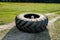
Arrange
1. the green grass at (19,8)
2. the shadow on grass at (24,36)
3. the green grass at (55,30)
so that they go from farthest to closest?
the green grass at (19,8)
the green grass at (55,30)
the shadow on grass at (24,36)

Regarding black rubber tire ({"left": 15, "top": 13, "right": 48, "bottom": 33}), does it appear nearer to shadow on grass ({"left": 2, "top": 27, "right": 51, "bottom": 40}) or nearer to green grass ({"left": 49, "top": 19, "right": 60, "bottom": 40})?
shadow on grass ({"left": 2, "top": 27, "right": 51, "bottom": 40})

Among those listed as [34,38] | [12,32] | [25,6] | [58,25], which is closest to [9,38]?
[12,32]

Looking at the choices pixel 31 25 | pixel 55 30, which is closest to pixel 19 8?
pixel 55 30

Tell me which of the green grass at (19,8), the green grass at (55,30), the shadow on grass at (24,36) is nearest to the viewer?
the shadow on grass at (24,36)

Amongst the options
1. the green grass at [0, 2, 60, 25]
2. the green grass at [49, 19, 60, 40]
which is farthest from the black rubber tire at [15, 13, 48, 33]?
the green grass at [0, 2, 60, 25]

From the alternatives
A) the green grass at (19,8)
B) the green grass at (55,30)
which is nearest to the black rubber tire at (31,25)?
the green grass at (55,30)

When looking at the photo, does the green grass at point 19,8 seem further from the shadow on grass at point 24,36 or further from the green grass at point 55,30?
the green grass at point 55,30

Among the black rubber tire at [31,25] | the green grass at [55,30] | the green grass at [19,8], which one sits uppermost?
the black rubber tire at [31,25]

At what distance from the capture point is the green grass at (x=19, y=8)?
Result: 267 inches

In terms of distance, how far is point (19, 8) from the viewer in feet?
25.8

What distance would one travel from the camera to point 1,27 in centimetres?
558

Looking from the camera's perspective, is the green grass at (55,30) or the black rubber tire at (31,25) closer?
the black rubber tire at (31,25)

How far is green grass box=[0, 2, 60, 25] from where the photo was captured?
6.77 metres

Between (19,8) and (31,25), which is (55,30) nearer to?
(31,25)
